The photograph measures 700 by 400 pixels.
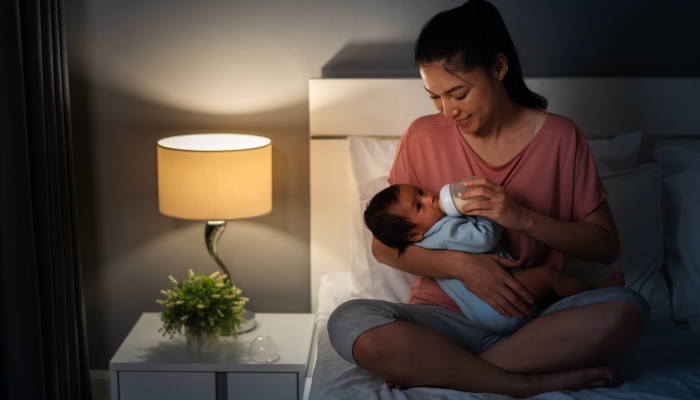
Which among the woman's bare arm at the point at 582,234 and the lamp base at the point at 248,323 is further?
the lamp base at the point at 248,323

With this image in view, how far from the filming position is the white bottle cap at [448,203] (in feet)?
5.04

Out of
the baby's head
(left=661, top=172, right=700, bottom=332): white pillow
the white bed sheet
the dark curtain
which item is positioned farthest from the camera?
(left=661, top=172, right=700, bottom=332): white pillow

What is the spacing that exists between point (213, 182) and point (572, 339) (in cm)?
117

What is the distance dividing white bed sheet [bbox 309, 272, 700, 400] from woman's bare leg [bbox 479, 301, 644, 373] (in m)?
0.07

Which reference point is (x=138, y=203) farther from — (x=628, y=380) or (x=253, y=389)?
(x=628, y=380)

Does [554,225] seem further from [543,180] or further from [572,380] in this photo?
[572,380]

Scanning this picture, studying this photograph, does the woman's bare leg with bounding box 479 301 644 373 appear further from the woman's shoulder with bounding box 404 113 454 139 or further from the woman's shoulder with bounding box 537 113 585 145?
the woman's shoulder with bounding box 404 113 454 139

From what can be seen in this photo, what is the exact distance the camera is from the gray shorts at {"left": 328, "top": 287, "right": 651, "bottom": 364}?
57.2 inches

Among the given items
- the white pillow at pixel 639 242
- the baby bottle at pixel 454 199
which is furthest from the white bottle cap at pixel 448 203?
the white pillow at pixel 639 242

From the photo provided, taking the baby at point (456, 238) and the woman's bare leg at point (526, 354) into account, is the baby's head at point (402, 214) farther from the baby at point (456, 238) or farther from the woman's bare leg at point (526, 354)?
the woman's bare leg at point (526, 354)

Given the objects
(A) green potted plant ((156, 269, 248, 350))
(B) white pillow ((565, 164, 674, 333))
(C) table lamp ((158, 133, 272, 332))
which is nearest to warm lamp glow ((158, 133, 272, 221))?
(C) table lamp ((158, 133, 272, 332))

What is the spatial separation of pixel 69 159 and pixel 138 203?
325 mm

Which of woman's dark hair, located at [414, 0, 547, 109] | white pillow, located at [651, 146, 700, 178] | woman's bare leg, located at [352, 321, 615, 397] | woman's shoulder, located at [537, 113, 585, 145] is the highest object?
woman's dark hair, located at [414, 0, 547, 109]

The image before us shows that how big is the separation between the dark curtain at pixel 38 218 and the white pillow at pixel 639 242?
1.62 meters
